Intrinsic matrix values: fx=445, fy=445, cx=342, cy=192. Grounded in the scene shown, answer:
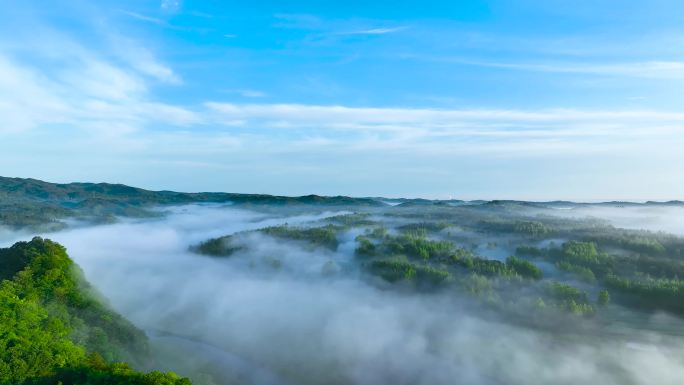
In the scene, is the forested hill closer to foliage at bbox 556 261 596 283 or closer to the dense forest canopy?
the dense forest canopy

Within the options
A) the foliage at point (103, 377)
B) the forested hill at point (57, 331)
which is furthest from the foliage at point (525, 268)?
the foliage at point (103, 377)

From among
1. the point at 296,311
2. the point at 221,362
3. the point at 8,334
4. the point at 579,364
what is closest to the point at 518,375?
the point at 579,364

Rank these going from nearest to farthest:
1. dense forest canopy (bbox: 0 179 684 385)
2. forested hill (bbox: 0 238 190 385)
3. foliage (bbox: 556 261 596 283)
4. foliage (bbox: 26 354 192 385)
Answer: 1. foliage (bbox: 26 354 192 385)
2. forested hill (bbox: 0 238 190 385)
3. dense forest canopy (bbox: 0 179 684 385)
4. foliage (bbox: 556 261 596 283)

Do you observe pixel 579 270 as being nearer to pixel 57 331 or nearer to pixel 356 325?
pixel 356 325

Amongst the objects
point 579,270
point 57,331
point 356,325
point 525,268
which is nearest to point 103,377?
point 57,331

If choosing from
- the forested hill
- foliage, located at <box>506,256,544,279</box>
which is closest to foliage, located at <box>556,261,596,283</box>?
foliage, located at <box>506,256,544,279</box>

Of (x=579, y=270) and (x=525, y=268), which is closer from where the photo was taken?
(x=579, y=270)

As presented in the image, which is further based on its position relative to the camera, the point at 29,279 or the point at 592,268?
the point at 592,268

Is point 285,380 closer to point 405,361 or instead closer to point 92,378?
point 405,361
